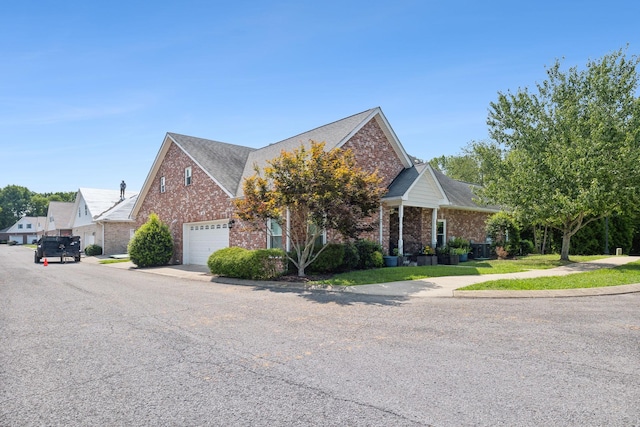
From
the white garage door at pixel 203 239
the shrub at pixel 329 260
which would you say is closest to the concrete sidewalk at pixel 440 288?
the shrub at pixel 329 260

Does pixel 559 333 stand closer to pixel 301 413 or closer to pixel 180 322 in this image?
pixel 301 413

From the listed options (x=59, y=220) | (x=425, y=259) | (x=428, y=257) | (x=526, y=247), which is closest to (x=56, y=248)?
(x=425, y=259)

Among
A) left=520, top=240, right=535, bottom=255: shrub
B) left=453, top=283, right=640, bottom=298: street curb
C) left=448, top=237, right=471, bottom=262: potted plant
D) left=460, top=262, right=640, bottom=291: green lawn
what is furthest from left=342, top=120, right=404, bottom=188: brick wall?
left=520, top=240, right=535, bottom=255: shrub

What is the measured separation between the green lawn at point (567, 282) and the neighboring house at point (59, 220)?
46.4 metres

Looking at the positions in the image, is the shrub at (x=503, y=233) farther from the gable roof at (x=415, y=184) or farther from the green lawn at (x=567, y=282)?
the green lawn at (x=567, y=282)

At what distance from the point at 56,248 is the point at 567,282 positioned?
28.4 m

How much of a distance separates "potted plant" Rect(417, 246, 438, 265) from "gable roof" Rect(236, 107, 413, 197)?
4682 millimetres

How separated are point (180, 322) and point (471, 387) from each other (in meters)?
5.47

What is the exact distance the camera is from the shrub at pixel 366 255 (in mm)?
16797

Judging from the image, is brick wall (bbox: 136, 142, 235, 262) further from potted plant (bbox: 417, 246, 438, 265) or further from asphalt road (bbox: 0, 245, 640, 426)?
asphalt road (bbox: 0, 245, 640, 426)

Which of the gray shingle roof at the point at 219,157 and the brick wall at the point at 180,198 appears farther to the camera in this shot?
the gray shingle roof at the point at 219,157

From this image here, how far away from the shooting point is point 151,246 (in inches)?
829

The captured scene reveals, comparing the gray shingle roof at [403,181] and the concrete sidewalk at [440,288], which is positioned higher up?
the gray shingle roof at [403,181]

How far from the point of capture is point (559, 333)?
6.66 metres
